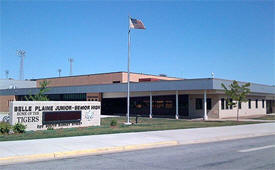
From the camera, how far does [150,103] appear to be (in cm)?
3806

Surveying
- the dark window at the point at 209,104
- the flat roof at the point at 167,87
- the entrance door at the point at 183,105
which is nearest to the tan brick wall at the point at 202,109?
the dark window at the point at 209,104

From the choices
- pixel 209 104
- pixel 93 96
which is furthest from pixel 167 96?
pixel 93 96

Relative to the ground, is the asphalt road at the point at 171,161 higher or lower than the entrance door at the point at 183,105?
lower

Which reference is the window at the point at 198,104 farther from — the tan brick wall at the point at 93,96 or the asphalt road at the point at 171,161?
the asphalt road at the point at 171,161

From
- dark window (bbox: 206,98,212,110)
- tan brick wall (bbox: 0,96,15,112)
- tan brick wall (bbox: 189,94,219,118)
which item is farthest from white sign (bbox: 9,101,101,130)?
tan brick wall (bbox: 0,96,15,112)

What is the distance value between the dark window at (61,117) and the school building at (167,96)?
14.9 metres

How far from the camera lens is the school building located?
1371 inches

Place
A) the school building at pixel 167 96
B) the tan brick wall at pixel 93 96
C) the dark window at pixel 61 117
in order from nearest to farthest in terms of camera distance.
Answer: the dark window at pixel 61 117
the school building at pixel 167 96
the tan brick wall at pixel 93 96

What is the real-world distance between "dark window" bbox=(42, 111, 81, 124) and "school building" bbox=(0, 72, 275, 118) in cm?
1490

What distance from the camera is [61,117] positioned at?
21.7 m

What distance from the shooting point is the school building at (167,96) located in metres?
34.8

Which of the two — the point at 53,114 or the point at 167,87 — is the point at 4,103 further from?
the point at 53,114

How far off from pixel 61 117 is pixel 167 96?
1983 cm

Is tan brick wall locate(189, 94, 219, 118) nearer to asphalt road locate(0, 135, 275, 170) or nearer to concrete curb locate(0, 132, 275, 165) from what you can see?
concrete curb locate(0, 132, 275, 165)
